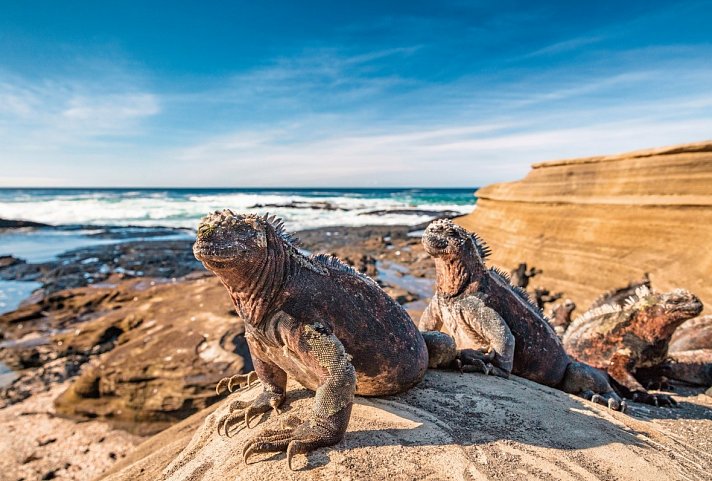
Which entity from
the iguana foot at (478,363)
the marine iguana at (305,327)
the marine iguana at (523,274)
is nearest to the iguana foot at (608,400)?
the iguana foot at (478,363)

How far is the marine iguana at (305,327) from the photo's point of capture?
2.42 meters

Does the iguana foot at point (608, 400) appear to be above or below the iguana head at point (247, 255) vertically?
below

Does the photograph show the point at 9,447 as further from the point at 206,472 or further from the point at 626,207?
the point at 626,207

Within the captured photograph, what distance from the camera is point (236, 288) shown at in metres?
2.63

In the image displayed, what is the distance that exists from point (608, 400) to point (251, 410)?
3093mm

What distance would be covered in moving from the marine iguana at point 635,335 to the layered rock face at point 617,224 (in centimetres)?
511

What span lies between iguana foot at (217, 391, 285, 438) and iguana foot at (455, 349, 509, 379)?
5.48 ft

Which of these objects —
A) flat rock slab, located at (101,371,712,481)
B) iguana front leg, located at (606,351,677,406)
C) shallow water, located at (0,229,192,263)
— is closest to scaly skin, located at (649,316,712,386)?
iguana front leg, located at (606,351,677,406)

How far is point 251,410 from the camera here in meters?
3.04

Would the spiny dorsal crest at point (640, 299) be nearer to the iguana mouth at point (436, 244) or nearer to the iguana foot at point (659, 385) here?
the iguana foot at point (659, 385)

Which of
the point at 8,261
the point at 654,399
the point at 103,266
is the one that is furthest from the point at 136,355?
the point at 8,261

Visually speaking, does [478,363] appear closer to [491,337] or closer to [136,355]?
[491,337]

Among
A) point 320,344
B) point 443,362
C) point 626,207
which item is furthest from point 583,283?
point 320,344

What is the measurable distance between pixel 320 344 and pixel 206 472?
103 centimetres
